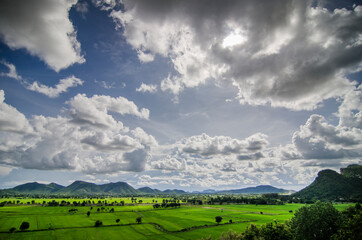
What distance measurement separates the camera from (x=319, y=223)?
2319 inches

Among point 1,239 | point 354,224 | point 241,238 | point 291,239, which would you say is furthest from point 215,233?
point 1,239

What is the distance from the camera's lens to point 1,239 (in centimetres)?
8625

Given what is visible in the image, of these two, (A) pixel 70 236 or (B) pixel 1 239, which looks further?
(A) pixel 70 236

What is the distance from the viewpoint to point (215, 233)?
3984 inches

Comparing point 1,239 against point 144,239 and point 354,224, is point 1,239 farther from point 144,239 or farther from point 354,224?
point 354,224

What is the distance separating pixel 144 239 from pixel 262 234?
179 ft

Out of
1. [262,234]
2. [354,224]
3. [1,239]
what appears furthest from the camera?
[1,239]

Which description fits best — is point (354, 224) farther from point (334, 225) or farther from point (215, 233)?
point (215, 233)

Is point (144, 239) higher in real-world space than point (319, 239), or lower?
lower

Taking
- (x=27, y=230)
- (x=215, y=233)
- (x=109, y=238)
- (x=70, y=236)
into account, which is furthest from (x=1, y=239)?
(x=215, y=233)

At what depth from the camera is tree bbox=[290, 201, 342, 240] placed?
58.2 metres

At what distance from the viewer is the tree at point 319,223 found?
2290 inches

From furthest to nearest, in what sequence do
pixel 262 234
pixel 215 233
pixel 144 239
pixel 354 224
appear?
pixel 215 233, pixel 144 239, pixel 262 234, pixel 354 224

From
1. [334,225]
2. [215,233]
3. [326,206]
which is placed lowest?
[215,233]
